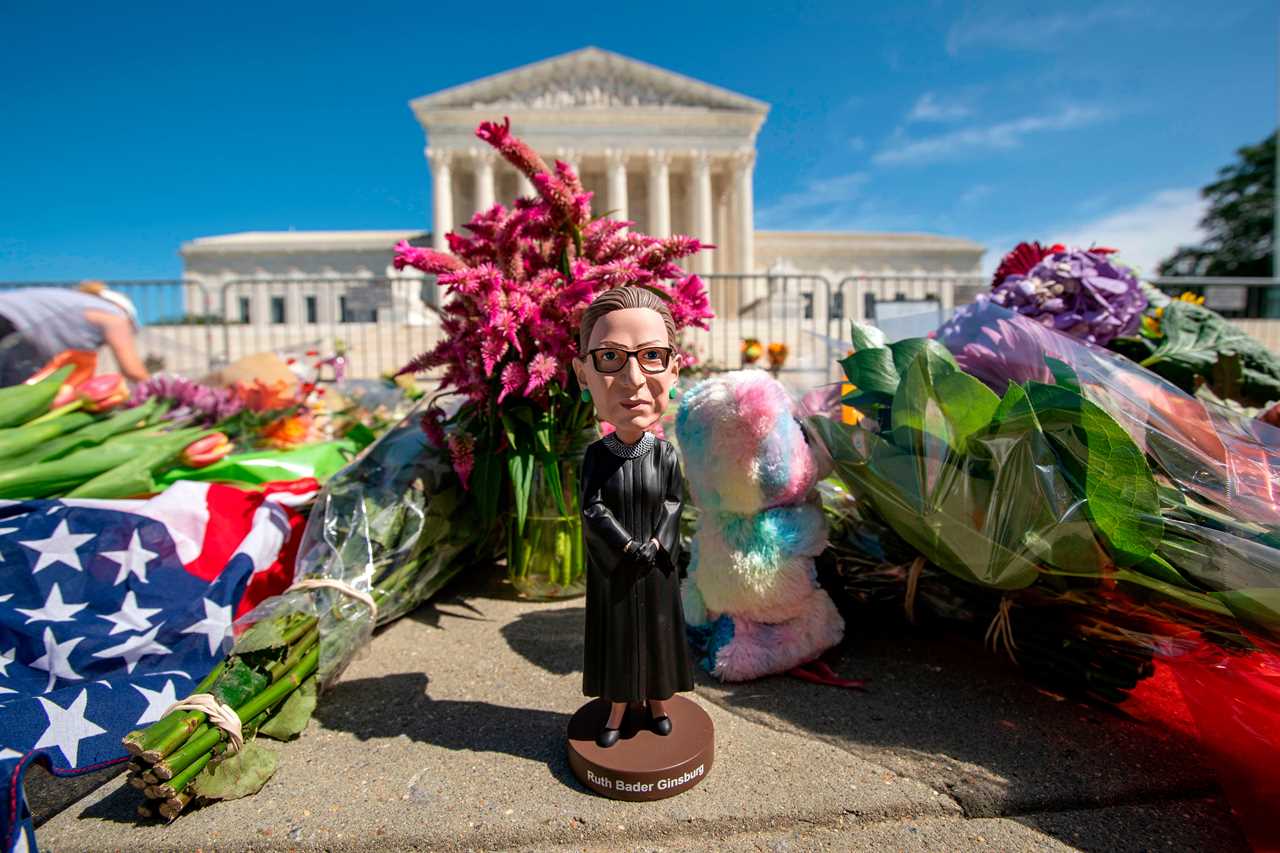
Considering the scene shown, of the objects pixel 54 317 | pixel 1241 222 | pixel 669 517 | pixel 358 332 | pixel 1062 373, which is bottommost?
pixel 669 517

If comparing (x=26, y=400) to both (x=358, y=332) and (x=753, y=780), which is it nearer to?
(x=753, y=780)

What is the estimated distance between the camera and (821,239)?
123 ft

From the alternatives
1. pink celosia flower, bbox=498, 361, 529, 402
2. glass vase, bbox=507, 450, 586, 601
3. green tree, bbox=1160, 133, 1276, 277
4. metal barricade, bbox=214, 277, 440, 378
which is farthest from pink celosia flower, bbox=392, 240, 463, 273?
green tree, bbox=1160, 133, 1276, 277

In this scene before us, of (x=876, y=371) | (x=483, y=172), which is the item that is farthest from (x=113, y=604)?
(x=483, y=172)

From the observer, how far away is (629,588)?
4.70ft

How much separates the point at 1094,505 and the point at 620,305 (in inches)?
41.8

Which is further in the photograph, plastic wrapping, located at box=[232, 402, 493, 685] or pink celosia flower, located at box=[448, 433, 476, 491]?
pink celosia flower, located at box=[448, 433, 476, 491]

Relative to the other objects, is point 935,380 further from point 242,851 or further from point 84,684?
point 84,684

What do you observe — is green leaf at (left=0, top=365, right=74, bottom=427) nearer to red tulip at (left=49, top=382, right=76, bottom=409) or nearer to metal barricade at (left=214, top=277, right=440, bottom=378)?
red tulip at (left=49, top=382, right=76, bottom=409)

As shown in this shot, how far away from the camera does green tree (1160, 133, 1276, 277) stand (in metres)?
32.5

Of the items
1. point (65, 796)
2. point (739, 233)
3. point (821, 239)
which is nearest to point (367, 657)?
point (65, 796)

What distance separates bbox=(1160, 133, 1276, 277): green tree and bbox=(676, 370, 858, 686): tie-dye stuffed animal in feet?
139

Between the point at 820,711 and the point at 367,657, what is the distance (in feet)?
4.34

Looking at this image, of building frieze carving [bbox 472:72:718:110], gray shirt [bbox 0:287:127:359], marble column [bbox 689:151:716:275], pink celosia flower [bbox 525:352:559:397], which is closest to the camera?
pink celosia flower [bbox 525:352:559:397]
